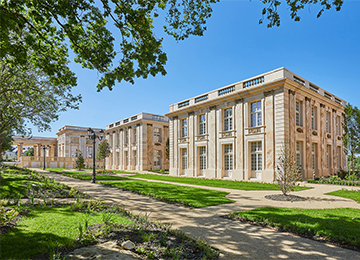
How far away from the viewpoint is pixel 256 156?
62.7ft

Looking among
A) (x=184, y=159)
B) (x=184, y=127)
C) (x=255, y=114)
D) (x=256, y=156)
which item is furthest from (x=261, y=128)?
(x=184, y=159)

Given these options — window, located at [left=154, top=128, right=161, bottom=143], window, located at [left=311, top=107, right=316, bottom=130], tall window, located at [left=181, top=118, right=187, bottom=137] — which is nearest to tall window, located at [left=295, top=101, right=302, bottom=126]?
window, located at [left=311, top=107, right=316, bottom=130]

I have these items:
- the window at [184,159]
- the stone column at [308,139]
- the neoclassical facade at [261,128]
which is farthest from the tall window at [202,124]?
the stone column at [308,139]

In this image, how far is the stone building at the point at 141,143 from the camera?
35.5 meters

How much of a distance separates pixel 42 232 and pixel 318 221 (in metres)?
6.79

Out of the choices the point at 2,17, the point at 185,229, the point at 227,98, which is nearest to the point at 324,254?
the point at 185,229

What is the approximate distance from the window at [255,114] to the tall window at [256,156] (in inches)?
72.3

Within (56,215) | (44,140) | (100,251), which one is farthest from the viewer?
(44,140)

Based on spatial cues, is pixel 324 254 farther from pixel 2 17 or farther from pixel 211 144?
pixel 211 144

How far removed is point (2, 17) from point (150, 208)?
665 centimetres

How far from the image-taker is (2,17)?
4441 millimetres

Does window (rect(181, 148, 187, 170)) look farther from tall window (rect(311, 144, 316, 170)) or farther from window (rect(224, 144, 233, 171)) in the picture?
tall window (rect(311, 144, 316, 170))

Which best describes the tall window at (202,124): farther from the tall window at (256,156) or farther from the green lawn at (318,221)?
the green lawn at (318,221)

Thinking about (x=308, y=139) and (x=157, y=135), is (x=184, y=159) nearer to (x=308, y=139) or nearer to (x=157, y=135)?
(x=157, y=135)
